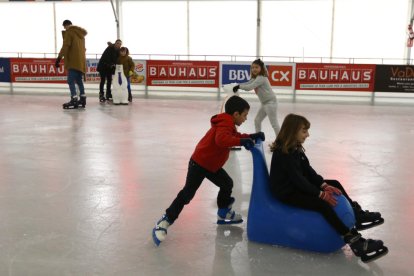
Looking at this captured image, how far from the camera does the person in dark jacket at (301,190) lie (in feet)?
9.20

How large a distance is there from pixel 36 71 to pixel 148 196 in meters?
10.2

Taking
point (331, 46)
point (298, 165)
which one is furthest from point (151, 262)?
point (331, 46)

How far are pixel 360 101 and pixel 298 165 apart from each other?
955 centimetres

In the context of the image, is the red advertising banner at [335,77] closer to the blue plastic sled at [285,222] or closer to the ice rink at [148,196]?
the ice rink at [148,196]

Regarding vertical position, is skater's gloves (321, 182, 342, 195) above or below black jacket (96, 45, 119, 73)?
below

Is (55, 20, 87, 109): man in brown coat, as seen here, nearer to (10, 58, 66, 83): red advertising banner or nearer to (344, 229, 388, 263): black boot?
(10, 58, 66, 83): red advertising banner

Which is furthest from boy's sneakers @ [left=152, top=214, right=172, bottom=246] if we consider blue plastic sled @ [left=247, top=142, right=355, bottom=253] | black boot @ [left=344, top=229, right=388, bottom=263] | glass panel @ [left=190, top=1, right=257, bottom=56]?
glass panel @ [left=190, top=1, right=257, bottom=56]

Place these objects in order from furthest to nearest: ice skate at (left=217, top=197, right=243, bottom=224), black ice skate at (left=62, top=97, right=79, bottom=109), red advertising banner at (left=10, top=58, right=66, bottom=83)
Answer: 1. red advertising banner at (left=10, top=58, right=66, bottom=83)
2. black ice skate at (left=62, top=97, right=79, bottom=109)
3. ice skate at (left=217, top=197, right=243, bottom=224)

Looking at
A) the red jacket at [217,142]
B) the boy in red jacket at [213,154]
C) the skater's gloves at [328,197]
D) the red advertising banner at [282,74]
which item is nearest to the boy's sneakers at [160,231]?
the boy in red jacket at [213,154]

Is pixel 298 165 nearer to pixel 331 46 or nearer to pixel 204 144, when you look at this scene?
pixel 204 144

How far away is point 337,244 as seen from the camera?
2926mm

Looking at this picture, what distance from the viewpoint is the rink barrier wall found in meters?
11.5

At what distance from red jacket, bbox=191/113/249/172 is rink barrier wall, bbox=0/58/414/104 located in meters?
9.12

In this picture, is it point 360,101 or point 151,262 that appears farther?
point 360,101
